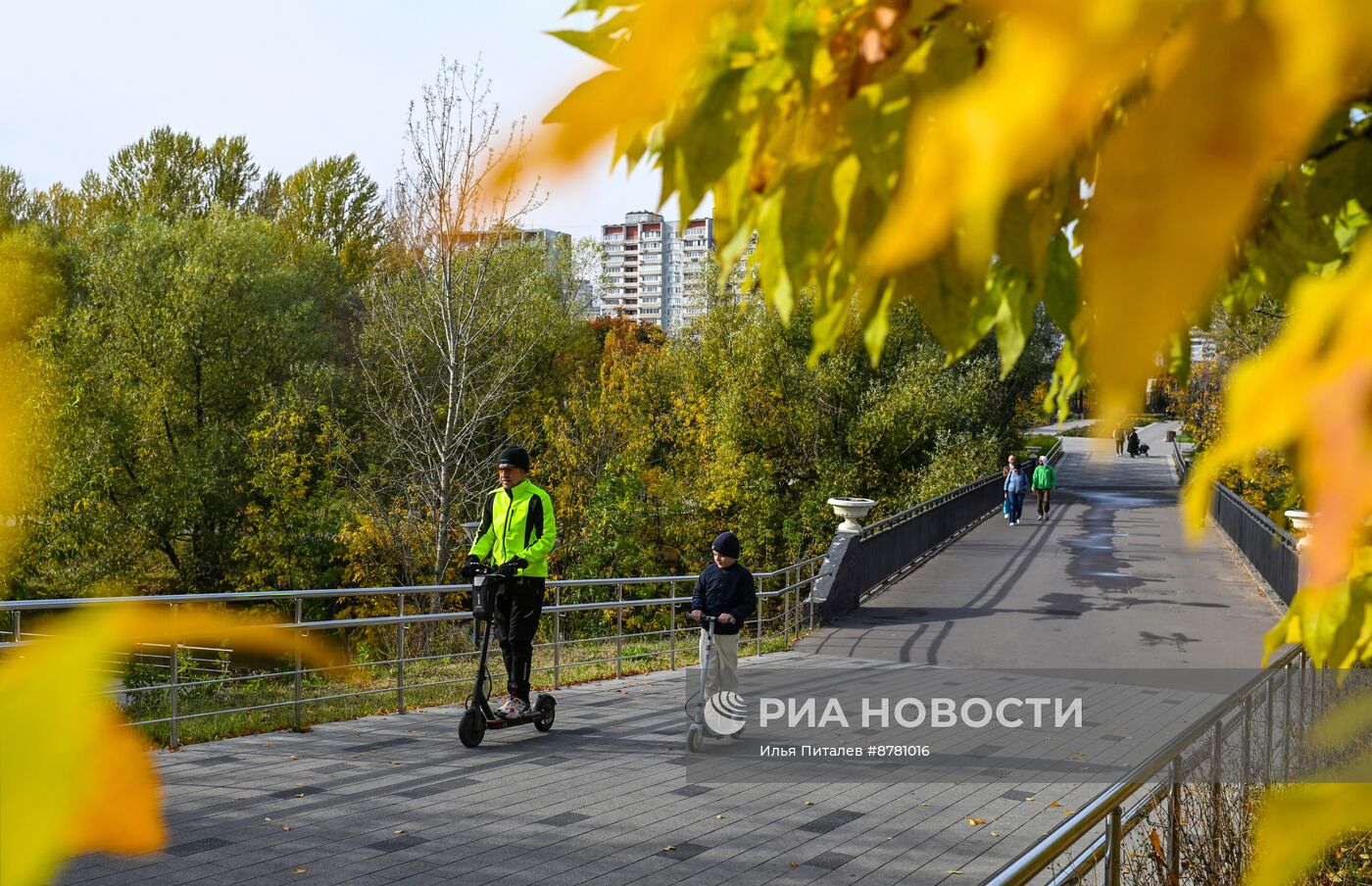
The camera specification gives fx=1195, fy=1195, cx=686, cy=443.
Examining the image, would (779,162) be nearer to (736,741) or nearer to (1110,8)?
(1110,8)

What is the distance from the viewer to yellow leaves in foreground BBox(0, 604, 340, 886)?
0.38 m

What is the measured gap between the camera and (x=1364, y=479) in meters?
0.40

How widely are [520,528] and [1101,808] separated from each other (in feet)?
20.3

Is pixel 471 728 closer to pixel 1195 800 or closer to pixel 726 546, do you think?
pixel 726 546

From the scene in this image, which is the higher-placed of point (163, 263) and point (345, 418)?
point (163, 263)

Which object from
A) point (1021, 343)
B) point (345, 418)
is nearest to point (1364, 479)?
point (1021, 343)

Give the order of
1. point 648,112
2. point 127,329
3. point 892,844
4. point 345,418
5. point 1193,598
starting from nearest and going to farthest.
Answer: point 648,112
point 892,844
point 1193,598
point 127,329
point 345,418

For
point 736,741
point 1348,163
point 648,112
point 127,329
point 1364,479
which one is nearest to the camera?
point 1364,479

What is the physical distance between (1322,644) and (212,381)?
34.6m

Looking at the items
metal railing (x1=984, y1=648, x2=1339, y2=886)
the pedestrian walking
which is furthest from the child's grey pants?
the pedestrian walking

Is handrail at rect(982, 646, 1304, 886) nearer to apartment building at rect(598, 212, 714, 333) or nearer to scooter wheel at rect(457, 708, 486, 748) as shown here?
apartment building at rect(598, 212, 714, 333)

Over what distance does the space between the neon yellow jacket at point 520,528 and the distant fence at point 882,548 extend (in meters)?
8.91

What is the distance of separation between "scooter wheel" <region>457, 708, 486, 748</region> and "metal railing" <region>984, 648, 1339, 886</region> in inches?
223

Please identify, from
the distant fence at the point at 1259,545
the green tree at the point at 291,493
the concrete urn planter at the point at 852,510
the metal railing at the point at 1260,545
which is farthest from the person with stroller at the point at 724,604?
the green tree at the point at 291,493
